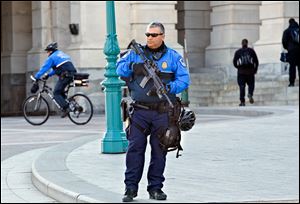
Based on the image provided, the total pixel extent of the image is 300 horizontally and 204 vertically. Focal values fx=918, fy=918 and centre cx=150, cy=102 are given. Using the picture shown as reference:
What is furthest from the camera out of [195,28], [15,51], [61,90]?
[195,28]

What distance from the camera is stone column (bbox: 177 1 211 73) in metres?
31.5

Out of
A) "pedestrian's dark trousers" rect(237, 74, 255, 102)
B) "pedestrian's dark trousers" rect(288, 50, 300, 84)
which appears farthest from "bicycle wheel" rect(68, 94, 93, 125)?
"pedestrian's dark trousers" rect(288, 50, 300, 84)

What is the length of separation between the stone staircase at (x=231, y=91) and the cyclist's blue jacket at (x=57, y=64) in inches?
279

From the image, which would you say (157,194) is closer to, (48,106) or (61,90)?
(61,90)

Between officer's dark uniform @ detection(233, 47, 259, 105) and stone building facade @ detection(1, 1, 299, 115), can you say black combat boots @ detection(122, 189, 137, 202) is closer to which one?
officer's dark uniform @ detection(233, 47, 259, 105)

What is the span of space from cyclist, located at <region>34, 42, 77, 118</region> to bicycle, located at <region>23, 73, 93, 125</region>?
4.5 inches

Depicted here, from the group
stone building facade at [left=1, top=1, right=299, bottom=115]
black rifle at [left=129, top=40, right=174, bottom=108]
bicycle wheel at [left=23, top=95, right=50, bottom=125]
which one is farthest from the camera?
stone building facade at [left=1, top=1, right=299, bottom=115]

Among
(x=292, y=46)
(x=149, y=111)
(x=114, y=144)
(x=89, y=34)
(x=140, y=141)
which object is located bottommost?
(x=114, y=144)

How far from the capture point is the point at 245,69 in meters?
24.8

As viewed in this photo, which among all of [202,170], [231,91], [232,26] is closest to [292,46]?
[231,91]

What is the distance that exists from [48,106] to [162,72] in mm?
12544

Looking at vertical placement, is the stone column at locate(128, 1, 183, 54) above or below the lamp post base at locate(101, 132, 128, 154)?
above

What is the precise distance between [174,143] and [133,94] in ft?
2.05

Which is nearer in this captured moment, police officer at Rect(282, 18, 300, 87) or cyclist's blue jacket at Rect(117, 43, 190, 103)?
cyclist's blue jacket at Rect(117, 43, 190, 103)
